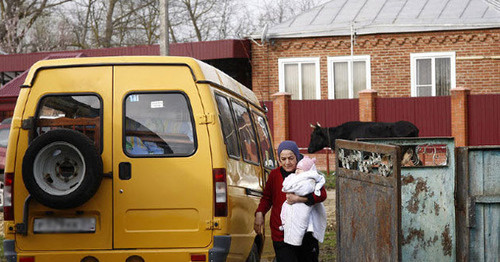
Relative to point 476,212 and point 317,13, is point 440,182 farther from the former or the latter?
point 317,13

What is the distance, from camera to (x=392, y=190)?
6.31 metres

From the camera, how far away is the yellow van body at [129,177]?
7.38 m

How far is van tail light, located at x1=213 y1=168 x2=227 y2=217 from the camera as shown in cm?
737

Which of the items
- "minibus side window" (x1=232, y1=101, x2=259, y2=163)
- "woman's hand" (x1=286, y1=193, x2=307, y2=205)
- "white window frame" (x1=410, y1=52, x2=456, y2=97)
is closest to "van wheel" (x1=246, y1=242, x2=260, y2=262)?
"minibus side window" (x1=232, y1=101, x2=259, y2=163)

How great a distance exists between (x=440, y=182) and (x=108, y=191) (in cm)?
270

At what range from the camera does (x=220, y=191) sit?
7.39m

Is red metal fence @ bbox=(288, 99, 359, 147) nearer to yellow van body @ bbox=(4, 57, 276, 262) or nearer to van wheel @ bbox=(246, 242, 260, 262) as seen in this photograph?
van wheel @ bbox=(246, 242, 260, 262)

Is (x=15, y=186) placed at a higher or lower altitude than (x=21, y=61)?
lower

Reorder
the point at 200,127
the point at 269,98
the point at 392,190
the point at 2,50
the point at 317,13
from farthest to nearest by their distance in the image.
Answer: the point at 2,50
the point at 317,13
the point at 269,98
the point at 200,127
the point at 392,190

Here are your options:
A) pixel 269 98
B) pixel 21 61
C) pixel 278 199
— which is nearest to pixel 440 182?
pixel 278 199

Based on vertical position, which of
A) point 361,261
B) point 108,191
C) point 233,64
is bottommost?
point 361,261

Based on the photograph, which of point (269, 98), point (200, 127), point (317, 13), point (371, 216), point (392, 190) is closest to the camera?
point (392, 190)

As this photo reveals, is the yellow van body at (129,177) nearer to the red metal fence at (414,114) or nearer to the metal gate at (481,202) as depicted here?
the metal gate at (481,202)

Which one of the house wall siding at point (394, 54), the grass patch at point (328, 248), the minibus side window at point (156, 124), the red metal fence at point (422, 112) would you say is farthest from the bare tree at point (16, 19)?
the minibus side window at point (156, 124)
